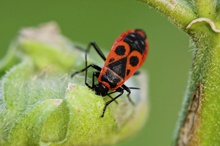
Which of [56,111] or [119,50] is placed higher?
[119,50]

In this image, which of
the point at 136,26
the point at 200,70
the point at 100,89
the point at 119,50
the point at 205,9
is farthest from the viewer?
the point at 136,26

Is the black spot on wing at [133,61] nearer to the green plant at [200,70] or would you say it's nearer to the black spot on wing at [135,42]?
the black spot on wing at [135,42]

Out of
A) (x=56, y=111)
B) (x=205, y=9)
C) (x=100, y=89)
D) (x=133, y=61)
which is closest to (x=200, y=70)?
(x=205, y=9)

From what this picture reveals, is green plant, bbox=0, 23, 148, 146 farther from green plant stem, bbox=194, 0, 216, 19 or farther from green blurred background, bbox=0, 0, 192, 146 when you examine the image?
green blurred background, bbox=0, 0, 192, 146

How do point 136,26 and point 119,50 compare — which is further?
point 136,26

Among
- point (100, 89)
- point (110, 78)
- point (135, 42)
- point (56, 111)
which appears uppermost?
Result: point (135, 42)

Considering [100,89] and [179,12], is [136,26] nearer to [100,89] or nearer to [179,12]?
[100,89]

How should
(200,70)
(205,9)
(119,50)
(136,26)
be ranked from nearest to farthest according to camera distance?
(205,9) → (200,70) → (119,50) → (136,26)

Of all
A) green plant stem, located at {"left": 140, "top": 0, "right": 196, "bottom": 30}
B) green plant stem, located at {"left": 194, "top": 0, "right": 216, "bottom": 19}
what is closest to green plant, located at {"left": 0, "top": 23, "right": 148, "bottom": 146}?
green plant stem, located at {"left": 140, "top": 0, "right": 196, "bottom": 30}
